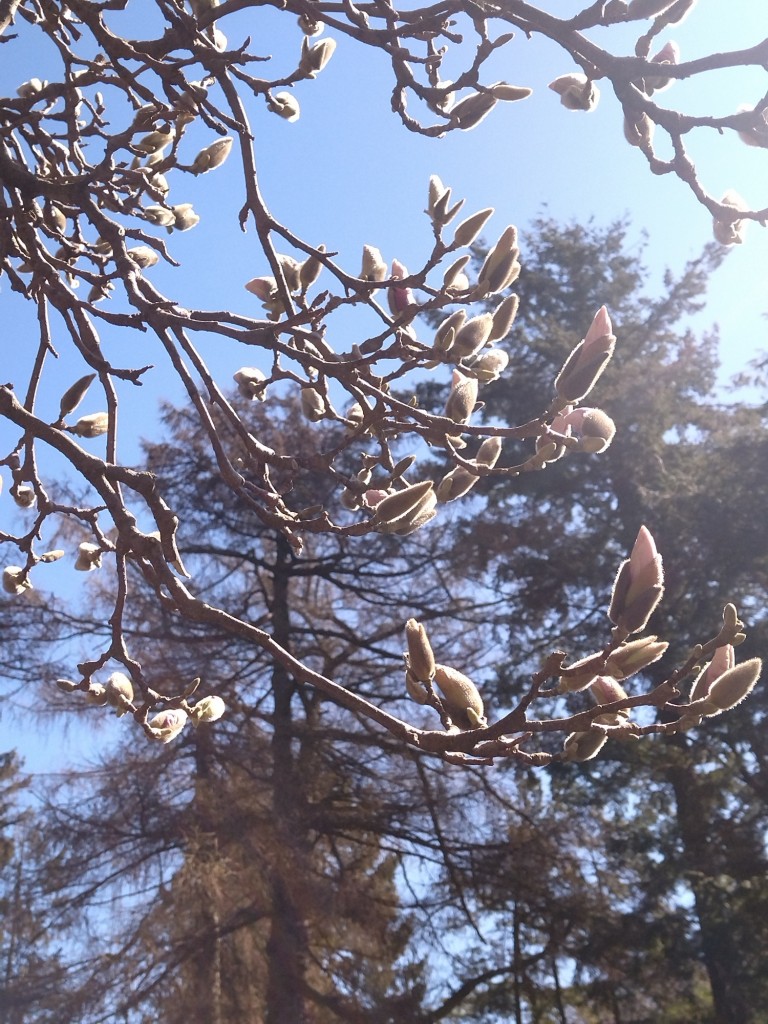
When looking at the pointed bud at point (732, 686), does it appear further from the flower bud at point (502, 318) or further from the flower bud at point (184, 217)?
the flower bud at point (184, 217)

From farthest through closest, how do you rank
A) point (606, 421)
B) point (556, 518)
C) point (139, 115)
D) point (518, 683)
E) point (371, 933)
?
1. point (556, 518)
2. point (518, 683)
3. point (371, 933)
4. point (139, 115)
5. point (606, 421)

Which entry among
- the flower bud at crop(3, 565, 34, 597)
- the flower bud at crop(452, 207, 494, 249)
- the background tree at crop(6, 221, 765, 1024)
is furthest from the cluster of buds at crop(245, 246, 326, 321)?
the background tree at crop(6, 221, 765, 1024)

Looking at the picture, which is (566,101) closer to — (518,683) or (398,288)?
(398,288)

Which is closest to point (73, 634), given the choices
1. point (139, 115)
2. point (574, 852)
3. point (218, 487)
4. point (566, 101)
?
point (218, 487)

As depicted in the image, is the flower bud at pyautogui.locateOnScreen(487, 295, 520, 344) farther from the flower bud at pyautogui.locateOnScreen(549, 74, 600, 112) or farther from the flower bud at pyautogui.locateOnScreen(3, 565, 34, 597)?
the flower bud at pyautogui.locateOnScreen(3, 565, 34, 597)

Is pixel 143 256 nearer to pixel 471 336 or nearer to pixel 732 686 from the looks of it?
pixel 471 336

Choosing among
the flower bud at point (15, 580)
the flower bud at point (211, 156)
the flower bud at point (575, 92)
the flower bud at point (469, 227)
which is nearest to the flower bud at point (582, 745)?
the flower bud at point (469, 227)
